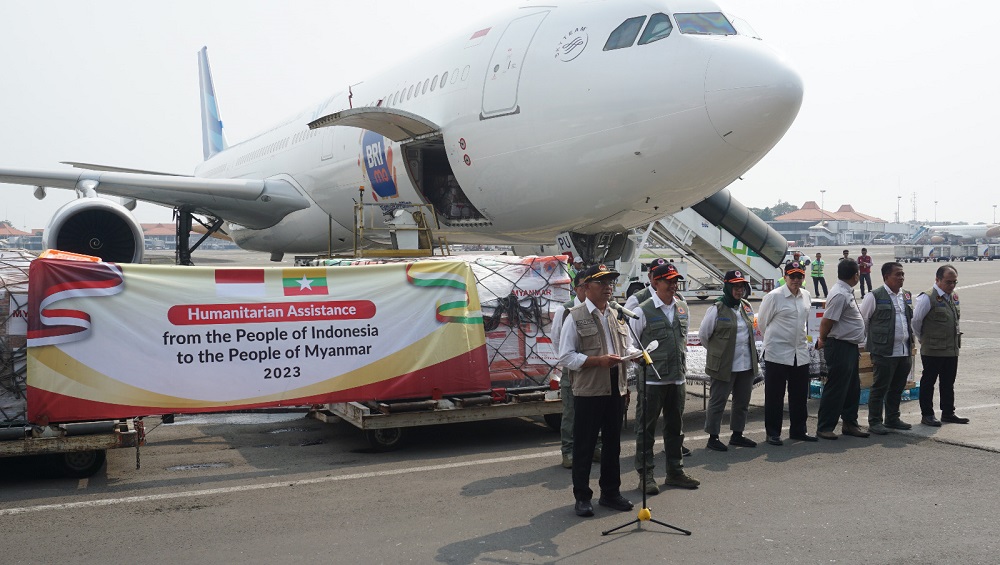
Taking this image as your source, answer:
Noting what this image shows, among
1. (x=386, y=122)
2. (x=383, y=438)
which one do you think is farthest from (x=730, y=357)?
(x=386, y=122)

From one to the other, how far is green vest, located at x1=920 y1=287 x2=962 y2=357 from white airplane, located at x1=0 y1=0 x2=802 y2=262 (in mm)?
2366

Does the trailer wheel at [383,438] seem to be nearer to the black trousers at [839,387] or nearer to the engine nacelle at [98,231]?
the black trousers at [839,387]

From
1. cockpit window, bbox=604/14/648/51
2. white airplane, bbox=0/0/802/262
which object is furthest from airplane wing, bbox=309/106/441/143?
cockpit window, bbox=604/14/648/51

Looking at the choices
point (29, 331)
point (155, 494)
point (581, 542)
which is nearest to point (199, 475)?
point (155, 494)

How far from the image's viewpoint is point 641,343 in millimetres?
6469

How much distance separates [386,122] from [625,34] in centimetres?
388

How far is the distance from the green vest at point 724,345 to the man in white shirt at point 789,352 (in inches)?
13.5

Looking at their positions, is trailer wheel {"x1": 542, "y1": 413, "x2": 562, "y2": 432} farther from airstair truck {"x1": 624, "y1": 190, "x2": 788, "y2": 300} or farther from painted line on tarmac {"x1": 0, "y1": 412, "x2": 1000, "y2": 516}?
airstair truck {"x1": 624, "y1": 190, "x2": 788, "y2": 300}

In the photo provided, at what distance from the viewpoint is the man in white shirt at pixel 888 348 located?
8.12 meters

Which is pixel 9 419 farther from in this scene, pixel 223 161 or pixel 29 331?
pixel 223 161

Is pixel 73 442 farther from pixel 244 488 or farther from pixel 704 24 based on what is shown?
pixel 704 24

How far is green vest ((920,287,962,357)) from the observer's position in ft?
27.9

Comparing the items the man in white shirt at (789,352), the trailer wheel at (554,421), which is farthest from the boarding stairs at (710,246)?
the trailer wheel at (554,421)

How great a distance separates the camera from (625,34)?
32.6ft
